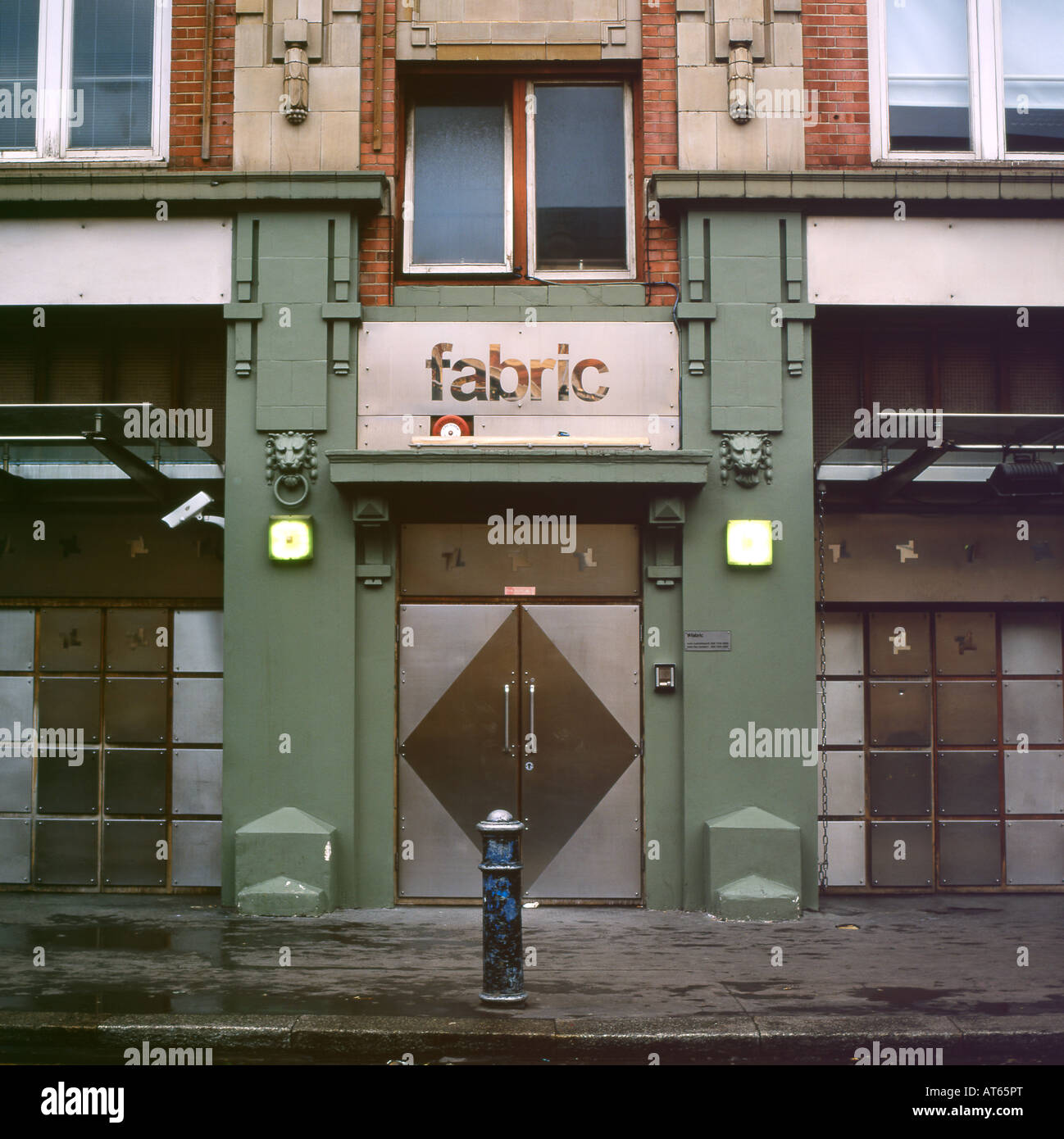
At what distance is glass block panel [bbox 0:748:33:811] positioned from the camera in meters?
10.7

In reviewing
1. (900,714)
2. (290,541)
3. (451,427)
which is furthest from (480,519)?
(900,714)

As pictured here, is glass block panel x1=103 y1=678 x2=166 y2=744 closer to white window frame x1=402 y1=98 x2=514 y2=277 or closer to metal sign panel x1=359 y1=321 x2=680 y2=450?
metal sign panel x1=359 y1=321 x2=680 y2=450

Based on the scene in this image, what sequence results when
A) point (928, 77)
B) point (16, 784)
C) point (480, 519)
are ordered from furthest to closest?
point (16, 784) → point (928, 77) → point (480, 519)

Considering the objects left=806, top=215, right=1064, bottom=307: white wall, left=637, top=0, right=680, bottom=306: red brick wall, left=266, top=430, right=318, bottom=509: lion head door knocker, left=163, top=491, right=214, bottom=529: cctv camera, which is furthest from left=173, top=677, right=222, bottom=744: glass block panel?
left=806, top=215, right=1064, bottom=307: white wall

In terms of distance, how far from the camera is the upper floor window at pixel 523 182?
10.6m

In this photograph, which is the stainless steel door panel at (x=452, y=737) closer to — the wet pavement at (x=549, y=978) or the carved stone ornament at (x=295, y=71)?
the wet pavement at (x=549, y=978)

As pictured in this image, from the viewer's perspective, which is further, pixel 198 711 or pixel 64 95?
pixel 198 711

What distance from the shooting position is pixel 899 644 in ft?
35.7

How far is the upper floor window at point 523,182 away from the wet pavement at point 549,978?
5.73 m

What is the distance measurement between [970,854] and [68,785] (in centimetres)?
826

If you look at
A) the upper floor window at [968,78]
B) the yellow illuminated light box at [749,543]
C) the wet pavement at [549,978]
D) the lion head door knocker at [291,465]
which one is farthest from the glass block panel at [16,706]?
the upper floor window at [968,78]

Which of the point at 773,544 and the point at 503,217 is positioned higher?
the point at 503,217

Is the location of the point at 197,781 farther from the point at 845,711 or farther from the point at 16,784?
the point at 845,711
